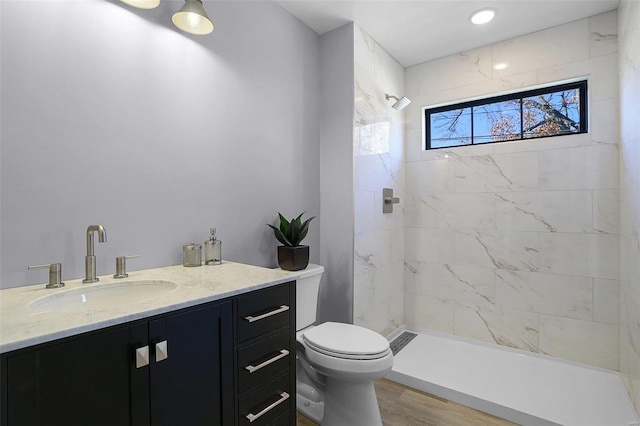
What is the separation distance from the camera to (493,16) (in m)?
2.22

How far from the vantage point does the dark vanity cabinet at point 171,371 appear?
0.73 meters

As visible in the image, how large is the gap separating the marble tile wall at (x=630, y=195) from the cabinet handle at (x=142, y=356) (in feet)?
7.42

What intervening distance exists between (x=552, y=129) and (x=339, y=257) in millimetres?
1913

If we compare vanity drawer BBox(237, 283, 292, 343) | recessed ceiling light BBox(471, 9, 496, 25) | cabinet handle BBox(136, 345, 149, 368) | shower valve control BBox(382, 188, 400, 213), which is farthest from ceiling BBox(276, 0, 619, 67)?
cabinet handle BBox(136, 345, 149, 368)

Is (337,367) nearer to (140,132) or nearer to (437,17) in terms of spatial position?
(140,132)

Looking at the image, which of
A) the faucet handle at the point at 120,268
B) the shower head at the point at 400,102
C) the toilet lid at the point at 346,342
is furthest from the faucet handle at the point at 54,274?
the shower head at the point at 400,102

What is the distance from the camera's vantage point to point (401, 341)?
A: 2744mm

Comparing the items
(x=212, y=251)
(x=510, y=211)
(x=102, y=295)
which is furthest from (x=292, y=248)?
(x=510, y=211)

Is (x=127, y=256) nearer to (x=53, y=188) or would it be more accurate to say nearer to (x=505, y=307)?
(x=53, y=188)

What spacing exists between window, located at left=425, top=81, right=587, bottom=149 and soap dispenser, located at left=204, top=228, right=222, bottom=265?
2181 millimetres

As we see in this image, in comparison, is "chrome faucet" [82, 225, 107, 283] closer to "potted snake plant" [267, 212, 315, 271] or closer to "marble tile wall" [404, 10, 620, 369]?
"potted snake plant" [267, 212, 315, 271]

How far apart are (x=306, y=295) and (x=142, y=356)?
1.06 metres

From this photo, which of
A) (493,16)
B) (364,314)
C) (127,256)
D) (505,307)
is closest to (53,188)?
(127,256)

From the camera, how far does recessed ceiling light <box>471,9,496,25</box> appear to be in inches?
85.4
